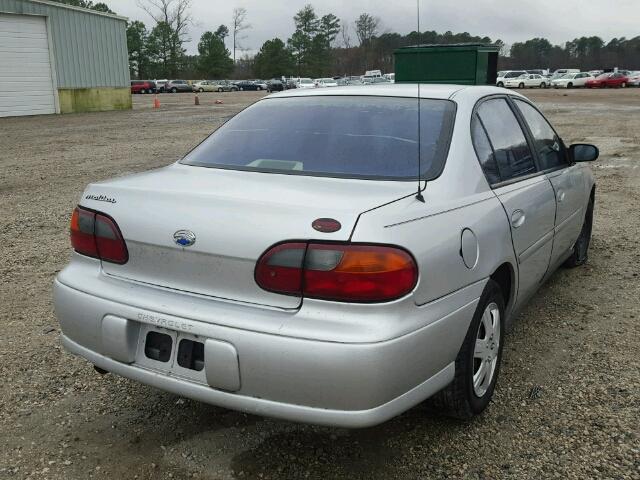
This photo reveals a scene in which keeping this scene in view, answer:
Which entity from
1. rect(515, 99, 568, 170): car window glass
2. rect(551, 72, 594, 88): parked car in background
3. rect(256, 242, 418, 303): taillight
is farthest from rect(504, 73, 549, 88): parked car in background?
rect(256, 242, 418, 303): taillight

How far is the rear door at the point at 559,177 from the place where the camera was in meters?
3.90

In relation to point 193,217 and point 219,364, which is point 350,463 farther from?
point 193,217

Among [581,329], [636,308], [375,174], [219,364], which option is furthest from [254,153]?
[636,308]

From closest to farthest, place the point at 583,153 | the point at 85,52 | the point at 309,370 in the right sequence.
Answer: the point at 309,370 → the point at 583,153 → the point at 85,52

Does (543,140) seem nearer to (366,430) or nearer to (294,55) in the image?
(366,430)

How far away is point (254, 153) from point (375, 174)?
0.70 m

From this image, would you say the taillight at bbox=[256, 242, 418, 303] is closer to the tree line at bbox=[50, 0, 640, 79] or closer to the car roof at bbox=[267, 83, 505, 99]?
the car roof at bbox=[267, 83, 505, 99]

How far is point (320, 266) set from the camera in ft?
7.21

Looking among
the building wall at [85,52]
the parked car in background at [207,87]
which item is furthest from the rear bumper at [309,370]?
the parked car in background at [207,87]

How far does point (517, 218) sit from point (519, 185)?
26cm

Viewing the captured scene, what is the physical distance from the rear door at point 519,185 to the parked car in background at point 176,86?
209 feet

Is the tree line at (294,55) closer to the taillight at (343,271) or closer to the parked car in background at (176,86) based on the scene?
the parked car in background at (176,86)

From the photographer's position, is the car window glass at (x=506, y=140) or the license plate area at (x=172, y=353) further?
the car window glass at (x=506, y=140)

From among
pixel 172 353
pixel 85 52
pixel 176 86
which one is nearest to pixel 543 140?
pixel 172 353
